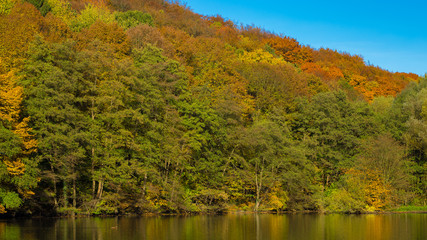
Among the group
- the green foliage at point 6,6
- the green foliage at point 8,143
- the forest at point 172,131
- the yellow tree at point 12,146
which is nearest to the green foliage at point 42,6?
the forest at point 172,131

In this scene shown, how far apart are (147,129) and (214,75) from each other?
68.3ft

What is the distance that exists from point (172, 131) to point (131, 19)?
37333 millimetres

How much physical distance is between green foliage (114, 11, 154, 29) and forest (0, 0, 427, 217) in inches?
14.0

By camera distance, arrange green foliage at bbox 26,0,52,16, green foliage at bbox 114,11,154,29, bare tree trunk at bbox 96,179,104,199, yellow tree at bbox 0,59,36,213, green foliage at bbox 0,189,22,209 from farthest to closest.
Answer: green foliage at bbox 114,11,154,29
green foliage at bbox 26,0,52,16
bare tree trunk at bbox 96,179,104,199
green foliage at bbox 0,189,22,209
yellow tree at bbox 0,59,36,213

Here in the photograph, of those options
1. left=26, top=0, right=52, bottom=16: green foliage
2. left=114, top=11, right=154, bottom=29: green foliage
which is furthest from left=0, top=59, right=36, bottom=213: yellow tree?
left=114, top=11, right=154, bottom=29: green foliage

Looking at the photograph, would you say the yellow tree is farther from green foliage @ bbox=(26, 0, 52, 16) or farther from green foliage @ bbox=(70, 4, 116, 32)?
green foliage @ bbox=(26, 0, 52, 16)

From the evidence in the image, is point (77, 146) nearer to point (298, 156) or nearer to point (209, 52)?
point (298, 156)

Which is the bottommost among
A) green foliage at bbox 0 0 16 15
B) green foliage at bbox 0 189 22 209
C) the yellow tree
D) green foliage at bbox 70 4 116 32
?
green foliage at bbox 0 189 22 209

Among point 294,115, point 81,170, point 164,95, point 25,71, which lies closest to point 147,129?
point 164,95

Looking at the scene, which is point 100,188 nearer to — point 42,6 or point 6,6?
point 6,6

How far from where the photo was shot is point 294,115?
2685 inches

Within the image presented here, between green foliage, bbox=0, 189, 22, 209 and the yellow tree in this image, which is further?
green foliage, bbox=0, 189, 22, 209

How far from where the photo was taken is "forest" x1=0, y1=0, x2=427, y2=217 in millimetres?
41406

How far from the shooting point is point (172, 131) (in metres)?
49.5
